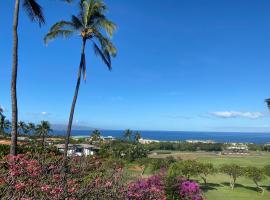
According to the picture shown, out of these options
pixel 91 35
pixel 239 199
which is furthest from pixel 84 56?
pixel 239 199

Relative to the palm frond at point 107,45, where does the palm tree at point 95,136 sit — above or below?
below

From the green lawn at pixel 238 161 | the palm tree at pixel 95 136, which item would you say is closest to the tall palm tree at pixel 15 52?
the green lawn at pixel 238 161

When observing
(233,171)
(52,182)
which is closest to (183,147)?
(233,171)

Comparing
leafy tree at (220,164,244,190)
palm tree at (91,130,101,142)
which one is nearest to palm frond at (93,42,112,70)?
leafy tree at (220,164,244,190)

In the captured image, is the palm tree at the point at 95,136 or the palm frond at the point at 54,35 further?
the palm tree at the point at 95,136

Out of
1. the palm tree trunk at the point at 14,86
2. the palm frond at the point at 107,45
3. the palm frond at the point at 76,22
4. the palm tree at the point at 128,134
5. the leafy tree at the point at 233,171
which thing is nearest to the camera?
the palm tree trunk at the point at 14,86

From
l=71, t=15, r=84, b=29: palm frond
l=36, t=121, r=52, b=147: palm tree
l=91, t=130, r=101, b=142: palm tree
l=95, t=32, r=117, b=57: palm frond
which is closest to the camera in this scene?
l=95, t=32, r=117, b=57: palm frond

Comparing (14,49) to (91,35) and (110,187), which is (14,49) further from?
(110,187)

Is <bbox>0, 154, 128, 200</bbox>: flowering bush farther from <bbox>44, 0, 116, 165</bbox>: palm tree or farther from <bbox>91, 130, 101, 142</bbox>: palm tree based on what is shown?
<bbox>91, 130, 101, 142</bbox>: palm tree

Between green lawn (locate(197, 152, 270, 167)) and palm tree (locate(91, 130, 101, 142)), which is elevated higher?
palm tree (locate(91, 130, 101, 142))

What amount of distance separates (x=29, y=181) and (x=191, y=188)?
13.8 m

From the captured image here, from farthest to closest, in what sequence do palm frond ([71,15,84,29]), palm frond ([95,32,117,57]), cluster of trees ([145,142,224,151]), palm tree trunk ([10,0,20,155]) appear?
cluster of trees ([145,142,224,151]), palm frond ([71,15,84,29]), palm frond ([95,32,117,57]), palm tree trunk ([10,0,20,155])

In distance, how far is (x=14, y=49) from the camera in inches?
731

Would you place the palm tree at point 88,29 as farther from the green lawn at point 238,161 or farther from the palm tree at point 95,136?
the palm tree at point 95,136
